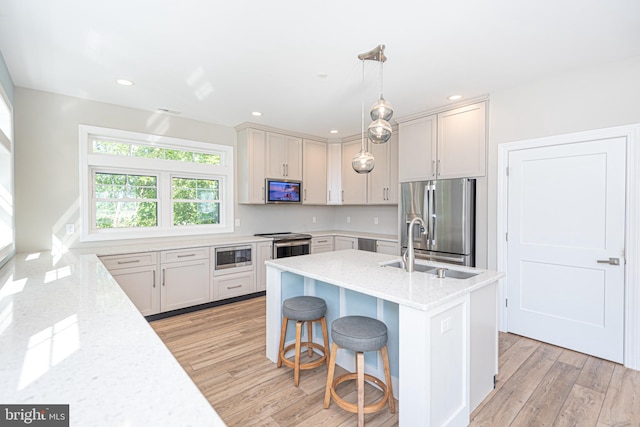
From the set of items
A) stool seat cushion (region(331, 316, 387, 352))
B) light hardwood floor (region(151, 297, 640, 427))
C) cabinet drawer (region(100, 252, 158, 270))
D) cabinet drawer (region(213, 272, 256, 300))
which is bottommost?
light hardwood floor (region(151, 297, 640, 427))

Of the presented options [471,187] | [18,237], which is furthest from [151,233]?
[471,187]

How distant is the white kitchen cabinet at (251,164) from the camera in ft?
14.9

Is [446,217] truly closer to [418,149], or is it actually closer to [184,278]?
[418,149]

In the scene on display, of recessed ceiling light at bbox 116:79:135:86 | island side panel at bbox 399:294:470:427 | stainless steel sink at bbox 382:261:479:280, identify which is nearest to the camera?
island side panel at bbox 399:294:470:427

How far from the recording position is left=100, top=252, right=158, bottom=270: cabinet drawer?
10.7 feet

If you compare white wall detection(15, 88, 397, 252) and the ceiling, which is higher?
the ceiling

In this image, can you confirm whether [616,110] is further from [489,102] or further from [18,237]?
[18,237]

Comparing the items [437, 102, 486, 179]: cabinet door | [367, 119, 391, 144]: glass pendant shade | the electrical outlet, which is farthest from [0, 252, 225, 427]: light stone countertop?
[437, 102, 486, 179]: cabinet door

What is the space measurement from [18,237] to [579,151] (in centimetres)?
561

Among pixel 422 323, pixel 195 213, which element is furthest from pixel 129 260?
pixel 422 323

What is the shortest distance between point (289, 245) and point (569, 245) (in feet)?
11.3

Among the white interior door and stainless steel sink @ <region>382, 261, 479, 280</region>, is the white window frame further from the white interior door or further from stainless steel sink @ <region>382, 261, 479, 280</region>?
the white interior door

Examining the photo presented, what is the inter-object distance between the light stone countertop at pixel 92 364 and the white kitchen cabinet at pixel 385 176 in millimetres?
3848

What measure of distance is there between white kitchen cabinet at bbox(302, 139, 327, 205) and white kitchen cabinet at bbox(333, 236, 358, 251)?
2.36 feet
